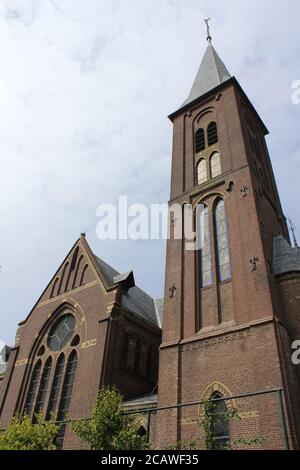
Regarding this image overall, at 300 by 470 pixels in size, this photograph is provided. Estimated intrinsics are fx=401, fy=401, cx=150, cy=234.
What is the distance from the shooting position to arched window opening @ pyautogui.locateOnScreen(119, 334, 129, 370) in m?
21.7

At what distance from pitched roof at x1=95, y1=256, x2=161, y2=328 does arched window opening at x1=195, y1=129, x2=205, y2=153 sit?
31.6 ft

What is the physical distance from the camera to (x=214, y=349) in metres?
16.8

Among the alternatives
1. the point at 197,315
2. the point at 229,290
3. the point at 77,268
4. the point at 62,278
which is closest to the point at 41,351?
the point at 62,278

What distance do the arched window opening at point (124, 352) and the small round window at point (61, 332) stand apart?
139 inches

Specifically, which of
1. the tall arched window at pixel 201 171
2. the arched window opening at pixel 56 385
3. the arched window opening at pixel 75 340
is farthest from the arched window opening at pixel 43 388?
the tall arched window at pixel 201 171

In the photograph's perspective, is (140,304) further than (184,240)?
Yes

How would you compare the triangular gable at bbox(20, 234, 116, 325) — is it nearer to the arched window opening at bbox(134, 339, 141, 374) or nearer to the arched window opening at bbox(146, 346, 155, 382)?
the arched window opening at bbox(134, 339, 141, 374)

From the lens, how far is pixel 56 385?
22.6m

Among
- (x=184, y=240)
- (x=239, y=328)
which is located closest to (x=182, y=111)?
(x=184, y=240)

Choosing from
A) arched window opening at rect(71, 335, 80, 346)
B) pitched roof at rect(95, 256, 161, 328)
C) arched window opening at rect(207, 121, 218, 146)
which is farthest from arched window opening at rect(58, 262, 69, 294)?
arched window opening at rect(207, 121, 218, 146)

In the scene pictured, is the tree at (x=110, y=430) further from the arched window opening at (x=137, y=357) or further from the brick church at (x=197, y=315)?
the arched window opening at (x=137, y=357)

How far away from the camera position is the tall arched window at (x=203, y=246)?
20031 mm
